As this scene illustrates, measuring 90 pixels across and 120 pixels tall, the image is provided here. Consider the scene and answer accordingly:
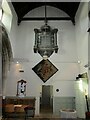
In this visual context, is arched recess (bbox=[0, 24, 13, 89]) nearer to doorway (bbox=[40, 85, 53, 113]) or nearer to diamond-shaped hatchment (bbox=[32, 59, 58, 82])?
diamond-shaped hatchment (bbox=[32, 59, 58, 82])

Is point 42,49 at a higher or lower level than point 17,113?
higher

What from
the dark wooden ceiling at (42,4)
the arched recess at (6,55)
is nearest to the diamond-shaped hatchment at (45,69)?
the arched recess at (6,55)

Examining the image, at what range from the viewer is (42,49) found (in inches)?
429

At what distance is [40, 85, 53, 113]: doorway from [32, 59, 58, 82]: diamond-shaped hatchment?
1.83 feet

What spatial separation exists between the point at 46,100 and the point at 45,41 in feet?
12.4

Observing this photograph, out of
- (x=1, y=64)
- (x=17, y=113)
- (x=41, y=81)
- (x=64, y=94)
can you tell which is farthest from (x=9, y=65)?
(x=64, y=94)

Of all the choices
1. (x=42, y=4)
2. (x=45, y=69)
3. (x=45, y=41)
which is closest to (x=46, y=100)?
(x=45, y=69)

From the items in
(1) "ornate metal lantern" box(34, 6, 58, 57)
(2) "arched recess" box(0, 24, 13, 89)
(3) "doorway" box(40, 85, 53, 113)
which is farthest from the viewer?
(1) "ornate metal lantern" box(34, 6, 58, 57)

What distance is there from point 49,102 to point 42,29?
4.70 m

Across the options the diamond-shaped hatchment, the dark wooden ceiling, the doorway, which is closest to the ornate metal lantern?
the diamond-shaped hatchment

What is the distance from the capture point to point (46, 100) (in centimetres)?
1105

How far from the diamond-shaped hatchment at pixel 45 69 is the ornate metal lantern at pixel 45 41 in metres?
0.56

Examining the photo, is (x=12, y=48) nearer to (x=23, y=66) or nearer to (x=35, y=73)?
(x=23, y=66)

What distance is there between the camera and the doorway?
10.7 meters
